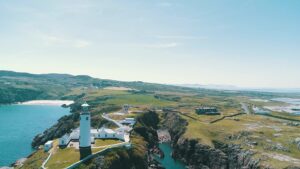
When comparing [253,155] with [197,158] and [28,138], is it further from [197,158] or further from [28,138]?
[28,138]

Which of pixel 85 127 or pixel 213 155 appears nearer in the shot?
pixel 85 127

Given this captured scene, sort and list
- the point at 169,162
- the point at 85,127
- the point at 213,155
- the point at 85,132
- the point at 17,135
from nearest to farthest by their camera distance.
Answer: the point at 85,127 < the point at 85,132 < the point at 213,155 < the point at 169,162 < the point at 17,135

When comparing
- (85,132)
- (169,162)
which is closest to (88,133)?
(85,132)

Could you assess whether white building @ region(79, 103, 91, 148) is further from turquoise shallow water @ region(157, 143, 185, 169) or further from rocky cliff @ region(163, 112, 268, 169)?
rocky cliff @ region(163, 112, 268, 169)

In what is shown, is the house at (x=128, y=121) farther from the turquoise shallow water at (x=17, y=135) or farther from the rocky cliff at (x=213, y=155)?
the turquoise shallow water at (x=17, y=135)

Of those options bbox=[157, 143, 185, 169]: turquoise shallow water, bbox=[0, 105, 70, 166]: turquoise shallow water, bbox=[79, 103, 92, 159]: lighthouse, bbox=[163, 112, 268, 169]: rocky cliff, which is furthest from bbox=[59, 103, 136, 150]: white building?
bbox=[0, 105, 70, 166]: turquoise shallow water

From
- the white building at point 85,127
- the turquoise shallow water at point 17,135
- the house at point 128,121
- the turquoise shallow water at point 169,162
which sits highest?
the white building at point 85,127

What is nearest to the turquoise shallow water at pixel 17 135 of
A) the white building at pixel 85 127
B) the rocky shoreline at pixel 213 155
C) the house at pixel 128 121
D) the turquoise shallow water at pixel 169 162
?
the white building at pixel 85 127

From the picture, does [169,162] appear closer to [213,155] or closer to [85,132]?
[213,155]

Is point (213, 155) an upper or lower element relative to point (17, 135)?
upper
